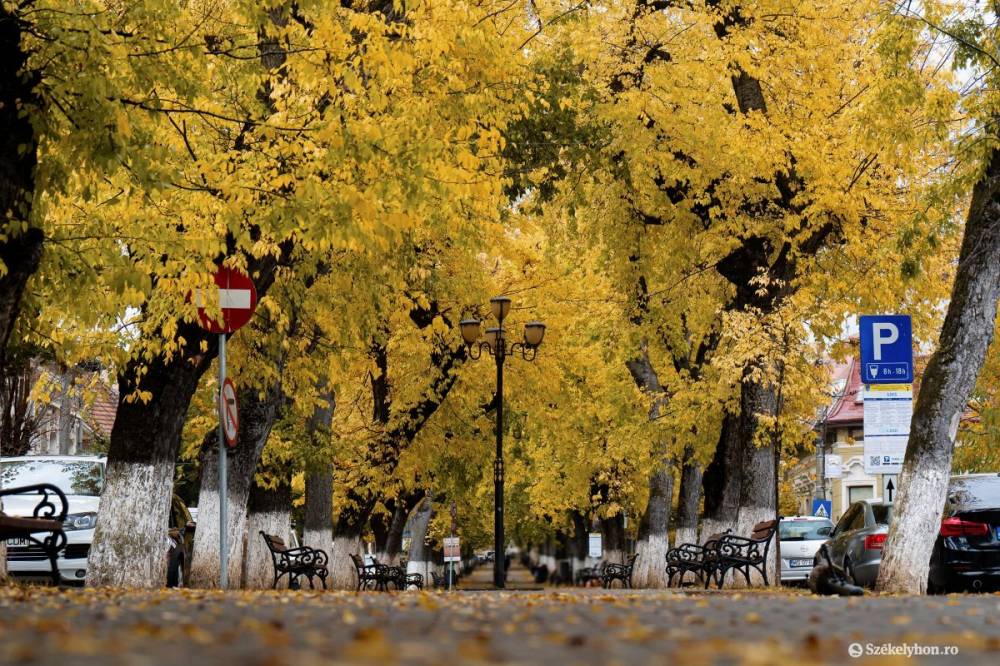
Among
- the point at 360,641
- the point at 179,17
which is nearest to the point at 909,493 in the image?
the point at 179,17

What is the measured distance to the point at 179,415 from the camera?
1519cm

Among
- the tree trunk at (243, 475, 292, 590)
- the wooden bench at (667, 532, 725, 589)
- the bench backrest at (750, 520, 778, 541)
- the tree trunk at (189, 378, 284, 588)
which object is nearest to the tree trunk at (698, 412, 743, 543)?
the wooden bench at (667, 532, 725, 589)

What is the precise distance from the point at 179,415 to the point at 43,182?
11.4ft

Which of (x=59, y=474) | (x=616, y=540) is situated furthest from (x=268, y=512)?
(x=616, y=540)

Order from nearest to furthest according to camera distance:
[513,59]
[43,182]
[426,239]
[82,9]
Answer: [82,9], [43,182], [513,59], [426,239]

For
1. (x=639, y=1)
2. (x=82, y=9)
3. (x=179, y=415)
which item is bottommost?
(x=179, y=415)

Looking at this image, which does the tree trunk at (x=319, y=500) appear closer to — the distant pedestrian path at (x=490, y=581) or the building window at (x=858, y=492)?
the distant pedestrian path at (x=490, y=581)

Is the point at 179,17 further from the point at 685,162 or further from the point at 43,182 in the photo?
the point at 685,162

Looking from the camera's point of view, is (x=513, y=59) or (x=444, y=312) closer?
(x=513, y=59)

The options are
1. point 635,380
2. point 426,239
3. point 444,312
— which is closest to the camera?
point 426,239

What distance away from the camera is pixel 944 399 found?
605 inches

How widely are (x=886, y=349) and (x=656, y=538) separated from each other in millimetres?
16494

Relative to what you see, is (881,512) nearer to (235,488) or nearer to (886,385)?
(886,385)

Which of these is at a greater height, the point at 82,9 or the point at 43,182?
the point at 82,9
